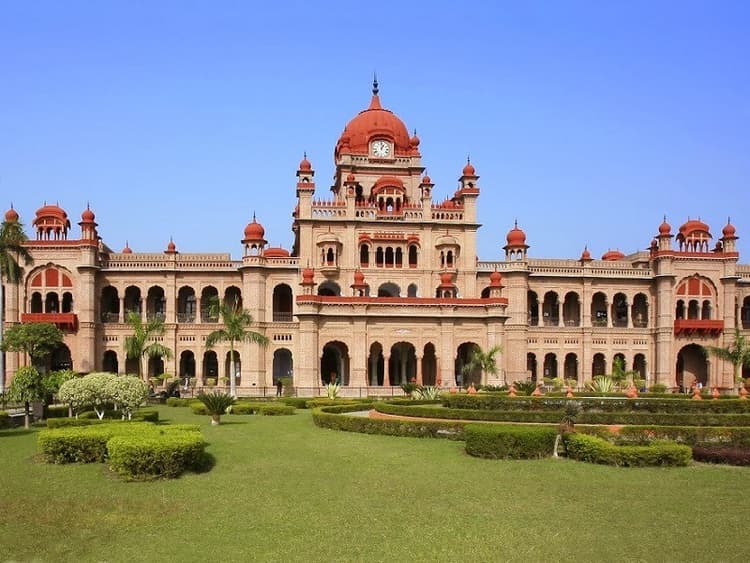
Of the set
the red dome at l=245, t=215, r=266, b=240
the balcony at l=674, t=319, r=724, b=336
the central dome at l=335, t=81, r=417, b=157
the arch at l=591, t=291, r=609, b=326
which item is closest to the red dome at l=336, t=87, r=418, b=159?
the central dome at l=335, t=81, r=417, b=157

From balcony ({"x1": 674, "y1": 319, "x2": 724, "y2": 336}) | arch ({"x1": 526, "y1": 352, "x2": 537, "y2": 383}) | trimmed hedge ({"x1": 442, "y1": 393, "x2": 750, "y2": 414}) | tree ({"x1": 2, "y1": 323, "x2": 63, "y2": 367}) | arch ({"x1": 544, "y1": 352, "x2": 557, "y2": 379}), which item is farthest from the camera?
arch ({"x1": 544, "y1": 352, "x2": 557, "y2": 379})

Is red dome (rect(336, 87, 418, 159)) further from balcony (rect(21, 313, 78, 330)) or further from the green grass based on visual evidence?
the green grass

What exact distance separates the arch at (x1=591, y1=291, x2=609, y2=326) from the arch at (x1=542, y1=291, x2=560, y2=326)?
8.53ft

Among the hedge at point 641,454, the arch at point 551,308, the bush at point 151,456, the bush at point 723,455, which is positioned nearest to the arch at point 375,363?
the arch at point 551,308

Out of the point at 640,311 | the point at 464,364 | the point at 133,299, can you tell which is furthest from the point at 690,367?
the point at 133,299

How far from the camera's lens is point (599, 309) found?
2126 inches

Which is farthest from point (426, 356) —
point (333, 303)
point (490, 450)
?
point (490, 450)

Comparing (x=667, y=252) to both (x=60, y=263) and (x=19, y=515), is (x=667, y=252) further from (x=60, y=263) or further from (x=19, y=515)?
(x=19, y=515)

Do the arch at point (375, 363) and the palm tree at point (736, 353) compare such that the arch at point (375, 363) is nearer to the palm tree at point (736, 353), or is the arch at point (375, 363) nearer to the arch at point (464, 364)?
the arch at point (464, 364)

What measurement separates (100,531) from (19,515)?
1822 millimetres

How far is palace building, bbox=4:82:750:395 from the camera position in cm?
4319

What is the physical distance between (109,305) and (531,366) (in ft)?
98.5

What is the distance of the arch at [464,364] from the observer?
1747 inches

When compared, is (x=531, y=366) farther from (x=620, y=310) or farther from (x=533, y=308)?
(x=620, y=310)
